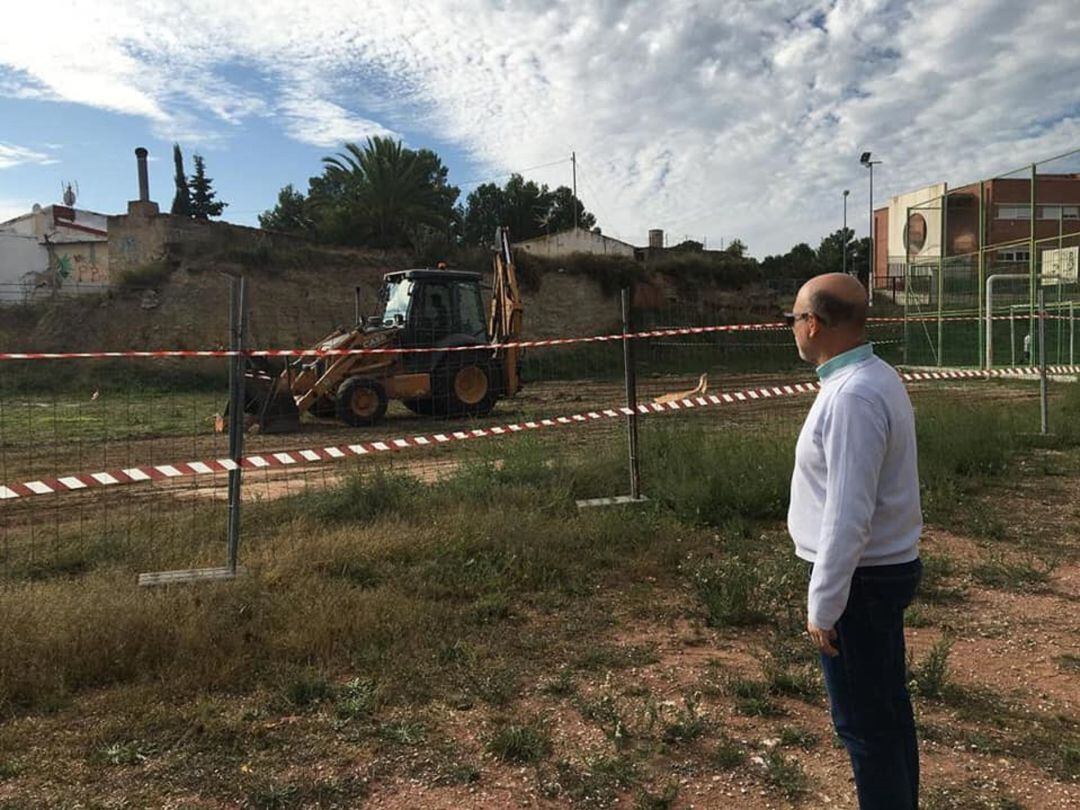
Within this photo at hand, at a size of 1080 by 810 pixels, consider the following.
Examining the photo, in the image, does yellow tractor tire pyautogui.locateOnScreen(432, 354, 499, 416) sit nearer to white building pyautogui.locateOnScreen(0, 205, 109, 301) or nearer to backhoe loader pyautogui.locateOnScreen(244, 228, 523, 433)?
backhoe loader pyautogui.locateOnScreen(244, 228, 523, 433)

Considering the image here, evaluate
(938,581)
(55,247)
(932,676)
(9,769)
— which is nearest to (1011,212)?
(938,581)

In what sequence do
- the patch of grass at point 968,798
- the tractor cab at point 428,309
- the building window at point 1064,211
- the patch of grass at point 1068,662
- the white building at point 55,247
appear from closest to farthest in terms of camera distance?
1. the patch of grass at point 968,798
2. the patch of grass at point 1068,662
3. the tractor cab at point 428,309
4. the building window at point 1064,211
5. the white building at point 55,247

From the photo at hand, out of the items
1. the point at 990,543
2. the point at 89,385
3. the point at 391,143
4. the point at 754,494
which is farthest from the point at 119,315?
the point at 990,543

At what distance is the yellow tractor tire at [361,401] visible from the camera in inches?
531

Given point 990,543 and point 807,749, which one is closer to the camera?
point 807,749

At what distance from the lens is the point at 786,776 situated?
2988mm

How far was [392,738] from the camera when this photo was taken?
10.9ft

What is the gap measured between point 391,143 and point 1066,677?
4004cm

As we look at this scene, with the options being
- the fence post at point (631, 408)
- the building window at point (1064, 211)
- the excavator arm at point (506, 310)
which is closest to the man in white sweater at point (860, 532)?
the fence post at point (631, 408)

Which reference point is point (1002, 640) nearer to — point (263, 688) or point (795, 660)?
point (795, 660)

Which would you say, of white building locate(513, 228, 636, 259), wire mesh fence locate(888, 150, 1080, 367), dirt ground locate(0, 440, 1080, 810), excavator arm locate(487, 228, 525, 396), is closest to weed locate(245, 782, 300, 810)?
dirt ground locate(0, 440, 1080, 810)

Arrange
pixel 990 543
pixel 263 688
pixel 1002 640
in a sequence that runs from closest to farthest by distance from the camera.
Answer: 1. pixel 263 688
2. pixel 1002 640
3. pixel 990 543

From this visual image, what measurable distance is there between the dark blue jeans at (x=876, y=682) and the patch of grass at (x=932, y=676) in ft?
4.61

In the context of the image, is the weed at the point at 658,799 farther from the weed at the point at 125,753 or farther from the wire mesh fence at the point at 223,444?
the wire mesh fence at the point at 223,444
